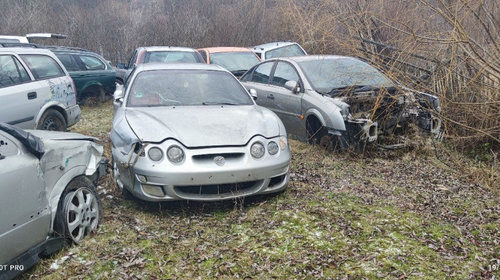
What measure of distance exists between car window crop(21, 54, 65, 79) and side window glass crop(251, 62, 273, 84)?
3.56m

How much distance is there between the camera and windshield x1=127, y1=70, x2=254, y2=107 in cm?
567

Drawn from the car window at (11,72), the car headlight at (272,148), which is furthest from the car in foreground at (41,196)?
the car window at (11,72)

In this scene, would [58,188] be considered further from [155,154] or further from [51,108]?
[51,108]

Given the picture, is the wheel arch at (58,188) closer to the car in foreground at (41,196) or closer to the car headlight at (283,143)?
the car in foreground at (41,196)

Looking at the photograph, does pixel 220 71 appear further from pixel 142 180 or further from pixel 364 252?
pixel 364 252

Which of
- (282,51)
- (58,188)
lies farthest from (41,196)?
(282,51)

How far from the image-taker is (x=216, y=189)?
4.61 m

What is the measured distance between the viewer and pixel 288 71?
7.77 metres

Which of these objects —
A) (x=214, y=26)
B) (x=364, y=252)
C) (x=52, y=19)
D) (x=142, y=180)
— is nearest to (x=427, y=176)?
(x=364, y=252)

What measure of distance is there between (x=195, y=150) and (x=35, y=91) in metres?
3.83

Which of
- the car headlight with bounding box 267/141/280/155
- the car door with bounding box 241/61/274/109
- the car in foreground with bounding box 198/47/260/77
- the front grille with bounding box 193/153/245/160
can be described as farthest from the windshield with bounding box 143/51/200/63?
the front grille with bounding box 193/153/245/160

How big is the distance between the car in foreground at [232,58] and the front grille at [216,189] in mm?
6968

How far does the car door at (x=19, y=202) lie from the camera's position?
3104mm

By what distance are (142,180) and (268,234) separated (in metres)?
1.39
